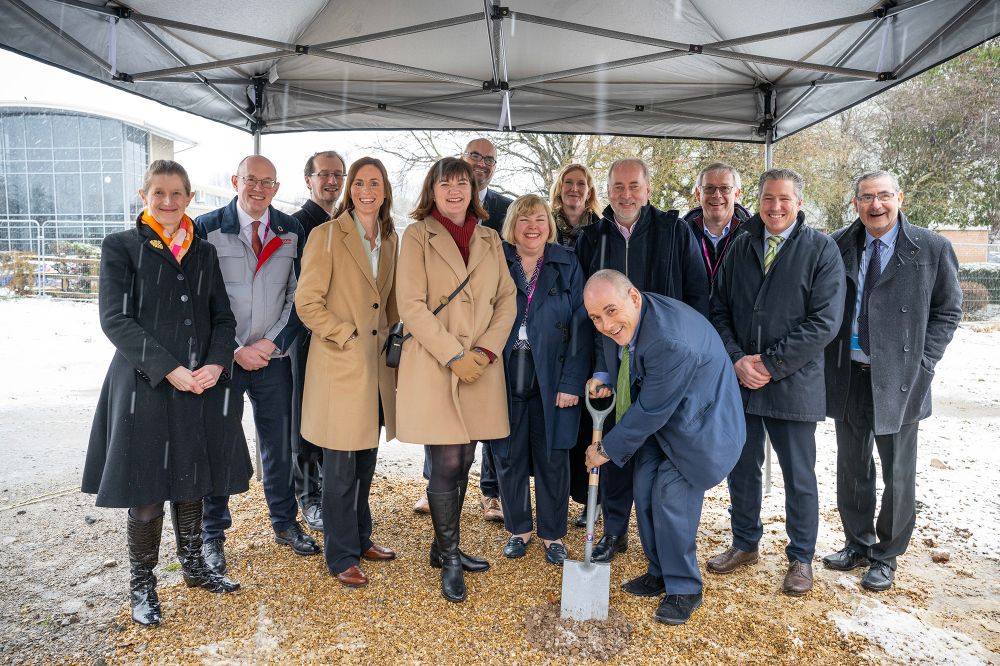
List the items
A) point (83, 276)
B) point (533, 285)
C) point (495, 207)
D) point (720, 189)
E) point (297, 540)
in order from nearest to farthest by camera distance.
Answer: point (533, 285)
point (297, 540)
point (720, 189)
point (495, 207)
point (83, 276)

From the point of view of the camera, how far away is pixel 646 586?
10.7 feet

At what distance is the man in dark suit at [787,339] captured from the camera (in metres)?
3.28

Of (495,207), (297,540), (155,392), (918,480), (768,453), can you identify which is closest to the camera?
(155,392)

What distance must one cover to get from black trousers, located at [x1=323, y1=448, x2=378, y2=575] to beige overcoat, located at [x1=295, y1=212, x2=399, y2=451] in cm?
11

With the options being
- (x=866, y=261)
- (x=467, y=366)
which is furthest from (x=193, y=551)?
(x=866, y=261)

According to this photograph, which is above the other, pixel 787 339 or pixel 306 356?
pixel 787 339

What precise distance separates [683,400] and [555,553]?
1240 millimetres

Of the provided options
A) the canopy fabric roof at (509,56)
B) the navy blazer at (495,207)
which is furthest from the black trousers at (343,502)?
the canopy fabric roof at (509,56)

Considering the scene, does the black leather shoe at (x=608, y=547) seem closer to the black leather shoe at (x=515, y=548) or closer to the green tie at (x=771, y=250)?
the black leather shoe at (x=515, y=548)

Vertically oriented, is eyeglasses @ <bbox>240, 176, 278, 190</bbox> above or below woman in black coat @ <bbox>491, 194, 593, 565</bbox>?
above

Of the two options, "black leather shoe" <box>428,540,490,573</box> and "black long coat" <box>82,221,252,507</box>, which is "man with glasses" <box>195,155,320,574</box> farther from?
"black leather shoe" <box>428,540,490,573</box>

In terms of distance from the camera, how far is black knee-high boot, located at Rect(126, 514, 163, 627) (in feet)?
9.48

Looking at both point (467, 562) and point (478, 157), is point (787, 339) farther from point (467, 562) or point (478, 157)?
point (478, 157)

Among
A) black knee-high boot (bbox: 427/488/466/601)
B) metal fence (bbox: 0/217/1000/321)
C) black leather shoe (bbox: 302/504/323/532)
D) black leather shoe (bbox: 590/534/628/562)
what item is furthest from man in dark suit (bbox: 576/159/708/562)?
metal fence (bbox: 0/217/1000/321)
